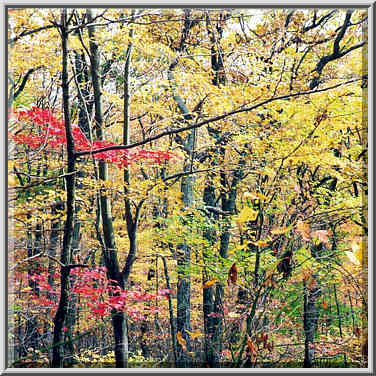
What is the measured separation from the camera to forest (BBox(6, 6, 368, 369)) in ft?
8.06

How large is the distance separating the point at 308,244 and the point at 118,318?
145cm

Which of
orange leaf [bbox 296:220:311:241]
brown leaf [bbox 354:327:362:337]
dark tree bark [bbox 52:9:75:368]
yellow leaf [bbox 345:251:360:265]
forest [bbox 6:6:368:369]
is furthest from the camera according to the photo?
dark tree bark [bbox 52:9:75:368]

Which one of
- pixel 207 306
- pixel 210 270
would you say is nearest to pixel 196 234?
pixel 210 270

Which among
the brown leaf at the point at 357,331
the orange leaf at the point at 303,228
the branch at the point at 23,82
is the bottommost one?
the brown leaf at the point at 357,331

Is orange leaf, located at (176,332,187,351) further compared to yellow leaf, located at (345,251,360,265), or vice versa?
orange leaf, located at (176,332,187,351)

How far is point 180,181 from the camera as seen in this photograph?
315cm

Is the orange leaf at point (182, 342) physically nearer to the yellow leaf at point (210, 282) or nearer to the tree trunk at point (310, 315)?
the yellow leaf at point (210, 282)

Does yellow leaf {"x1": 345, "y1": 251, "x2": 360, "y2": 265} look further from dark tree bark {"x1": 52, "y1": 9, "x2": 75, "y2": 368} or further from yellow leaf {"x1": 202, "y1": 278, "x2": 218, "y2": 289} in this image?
dark tree bark {"x1": 52, "y1": 9, "x2": 75, "y2": 368}

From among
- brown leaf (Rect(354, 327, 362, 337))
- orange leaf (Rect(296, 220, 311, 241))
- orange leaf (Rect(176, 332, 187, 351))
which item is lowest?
orange leaf (Rect(176, 332, 187, 351))

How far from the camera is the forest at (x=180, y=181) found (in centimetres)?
246

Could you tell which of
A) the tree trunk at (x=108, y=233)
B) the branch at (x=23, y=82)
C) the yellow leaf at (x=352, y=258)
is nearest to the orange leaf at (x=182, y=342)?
the tree trunk at (x=108, y=233)

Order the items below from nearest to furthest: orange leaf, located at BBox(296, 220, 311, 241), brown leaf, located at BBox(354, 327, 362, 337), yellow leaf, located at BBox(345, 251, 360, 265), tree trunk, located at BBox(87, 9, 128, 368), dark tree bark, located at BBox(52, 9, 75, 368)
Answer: orange leaf, located at BBox(296, 220, 311, 241), yellow leaf, located at BBox(345, 251, 360, 265), brown leaf, located at BBox(354, 327, 362, 337), dark tree bark, located at BBox(52, 9, 75, 368), tree trunk, located at BBox(87, 9, 128, 368)

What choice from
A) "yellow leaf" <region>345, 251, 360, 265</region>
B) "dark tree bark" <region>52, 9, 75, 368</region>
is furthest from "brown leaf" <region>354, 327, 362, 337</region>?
"dark tree bark" <region>52, 9, 75, 368</region>

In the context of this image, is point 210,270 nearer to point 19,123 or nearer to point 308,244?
point 308,244
